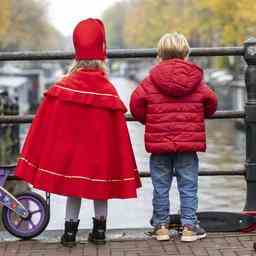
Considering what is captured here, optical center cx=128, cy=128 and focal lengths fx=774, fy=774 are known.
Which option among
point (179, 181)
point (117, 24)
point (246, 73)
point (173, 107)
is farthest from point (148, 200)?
point (117, 24)

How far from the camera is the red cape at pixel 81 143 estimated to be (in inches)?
197

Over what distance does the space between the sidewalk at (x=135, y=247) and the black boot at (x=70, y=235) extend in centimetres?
4

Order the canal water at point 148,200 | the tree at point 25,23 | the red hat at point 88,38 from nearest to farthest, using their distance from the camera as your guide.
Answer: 1. the red hat at point 88,38
2. the canal water at point 148,200
3. the tree at point 25,23

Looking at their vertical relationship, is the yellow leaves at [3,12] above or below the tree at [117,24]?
above

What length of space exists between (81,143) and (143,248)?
32.0 inches

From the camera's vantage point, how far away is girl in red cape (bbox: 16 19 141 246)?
16.4 ft

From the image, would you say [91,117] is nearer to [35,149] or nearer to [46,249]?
[35,149]

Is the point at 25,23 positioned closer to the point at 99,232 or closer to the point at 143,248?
the point at 99,232

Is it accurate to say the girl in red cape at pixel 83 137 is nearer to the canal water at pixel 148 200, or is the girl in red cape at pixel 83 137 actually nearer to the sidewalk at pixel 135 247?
the sidewalk at pixel 135 247

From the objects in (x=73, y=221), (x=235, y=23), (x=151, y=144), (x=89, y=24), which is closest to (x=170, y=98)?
(x=151, y=144)

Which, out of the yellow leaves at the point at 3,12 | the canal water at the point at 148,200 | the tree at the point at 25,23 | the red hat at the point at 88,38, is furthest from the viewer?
the tree at the point at 25,23

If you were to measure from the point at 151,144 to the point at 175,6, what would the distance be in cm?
5215

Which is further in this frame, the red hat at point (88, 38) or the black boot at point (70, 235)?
the black boot at point (70, 235)

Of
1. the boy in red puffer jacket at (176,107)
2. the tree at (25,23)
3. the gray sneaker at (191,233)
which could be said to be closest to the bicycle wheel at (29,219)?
the boy in red puffer jacket at (176,107)
